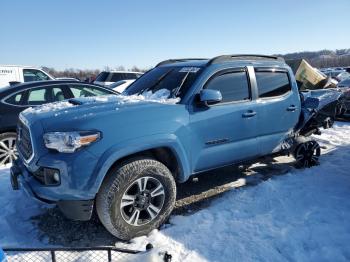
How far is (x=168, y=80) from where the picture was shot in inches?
183

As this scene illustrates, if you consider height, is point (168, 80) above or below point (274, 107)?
above

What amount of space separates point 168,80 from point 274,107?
162 cm

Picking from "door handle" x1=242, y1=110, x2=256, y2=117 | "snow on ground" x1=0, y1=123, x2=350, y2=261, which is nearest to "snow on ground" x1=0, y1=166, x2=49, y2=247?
"snow on ground" x1=0, y1=123, x2=350, y2=261

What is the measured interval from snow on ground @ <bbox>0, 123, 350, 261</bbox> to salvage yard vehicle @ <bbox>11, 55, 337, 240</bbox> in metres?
0.45

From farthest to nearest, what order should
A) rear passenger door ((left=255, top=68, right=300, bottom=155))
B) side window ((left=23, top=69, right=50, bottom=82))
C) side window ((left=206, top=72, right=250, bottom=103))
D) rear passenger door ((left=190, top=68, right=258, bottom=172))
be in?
1. side window ((left=23, top=69, right=50, bottom=82))
2. rear passenger door ((left=255, top=68, right=300, bottom=155))
3. side window ((left=206, top=72, right=250, bottom=103))
4. rear passenger door ((left=190, top=68, right=258, bottom=172))

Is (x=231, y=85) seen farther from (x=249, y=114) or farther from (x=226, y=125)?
(x=226, y=125)

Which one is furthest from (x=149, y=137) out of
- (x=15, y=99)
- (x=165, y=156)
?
(x=15, y=99)

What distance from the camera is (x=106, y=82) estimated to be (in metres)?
17.7

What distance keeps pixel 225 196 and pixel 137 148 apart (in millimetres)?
1788

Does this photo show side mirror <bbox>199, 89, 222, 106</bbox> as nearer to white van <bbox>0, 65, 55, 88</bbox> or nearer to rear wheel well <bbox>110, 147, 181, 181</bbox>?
rear wheel well <bbox>110, 147, 181, 181</bbox>

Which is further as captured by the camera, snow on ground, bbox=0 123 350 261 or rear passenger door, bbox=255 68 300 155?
rear passenger door, bbox=255 68 300 155

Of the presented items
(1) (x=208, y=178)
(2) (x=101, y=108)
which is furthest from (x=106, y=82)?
(2) (x=101, y=108)

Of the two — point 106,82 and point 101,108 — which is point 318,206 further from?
point 106,82

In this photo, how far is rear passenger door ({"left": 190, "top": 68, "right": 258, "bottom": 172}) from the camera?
414 cm
